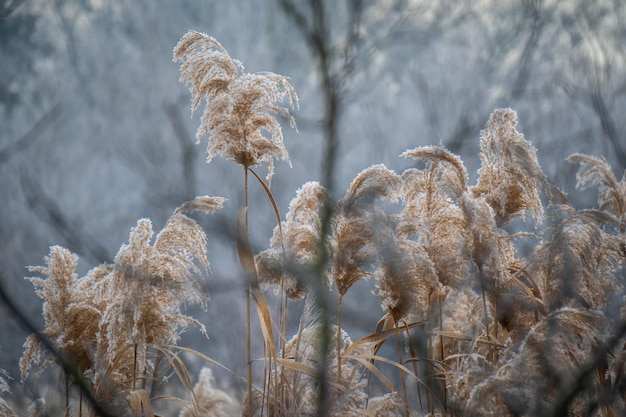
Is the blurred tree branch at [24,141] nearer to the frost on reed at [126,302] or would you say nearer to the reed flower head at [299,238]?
the frost on reed at [126,302]

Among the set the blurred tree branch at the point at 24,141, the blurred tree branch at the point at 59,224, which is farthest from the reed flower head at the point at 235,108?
the blurred tree branch at the point at 59,224

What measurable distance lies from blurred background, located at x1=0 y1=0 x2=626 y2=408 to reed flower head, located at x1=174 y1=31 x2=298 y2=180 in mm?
3225

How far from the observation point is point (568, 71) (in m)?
5.81

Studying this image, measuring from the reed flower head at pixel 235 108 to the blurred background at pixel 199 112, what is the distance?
3.23 m

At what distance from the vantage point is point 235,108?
79.8 inches

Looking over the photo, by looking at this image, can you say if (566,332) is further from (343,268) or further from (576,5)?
(576,5)

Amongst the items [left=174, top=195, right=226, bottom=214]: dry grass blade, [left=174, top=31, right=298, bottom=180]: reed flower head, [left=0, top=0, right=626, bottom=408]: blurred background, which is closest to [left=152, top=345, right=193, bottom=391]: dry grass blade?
[left=174, top=195, right=226, bottom=214]: dry grass blade

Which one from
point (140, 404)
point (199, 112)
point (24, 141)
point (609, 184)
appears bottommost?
point (140, 404)

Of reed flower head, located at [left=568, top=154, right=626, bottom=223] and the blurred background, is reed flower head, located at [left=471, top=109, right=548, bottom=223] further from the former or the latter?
the blurred background

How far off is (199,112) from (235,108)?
5.97 metres

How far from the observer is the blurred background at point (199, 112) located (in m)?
5.80

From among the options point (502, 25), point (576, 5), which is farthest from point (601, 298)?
point (502, 25)

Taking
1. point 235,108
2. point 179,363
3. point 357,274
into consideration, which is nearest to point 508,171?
point 357,274

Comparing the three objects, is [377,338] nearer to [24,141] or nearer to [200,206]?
[200,206]
